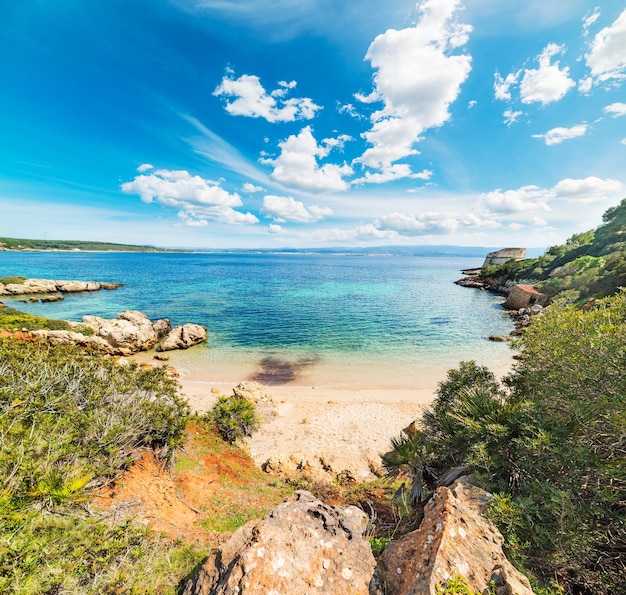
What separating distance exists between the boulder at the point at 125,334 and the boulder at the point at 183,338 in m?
1.53

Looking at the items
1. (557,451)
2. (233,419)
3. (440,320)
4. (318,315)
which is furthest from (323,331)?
(557,451)

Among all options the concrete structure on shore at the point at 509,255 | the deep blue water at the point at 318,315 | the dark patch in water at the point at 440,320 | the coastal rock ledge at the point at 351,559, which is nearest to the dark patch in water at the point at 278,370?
the deep blue water at the point at 318,315

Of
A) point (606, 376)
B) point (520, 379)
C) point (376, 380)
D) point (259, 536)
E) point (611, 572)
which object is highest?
point (606, 376)

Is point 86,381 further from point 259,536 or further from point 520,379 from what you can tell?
point 520,379

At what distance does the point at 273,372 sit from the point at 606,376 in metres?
21.4

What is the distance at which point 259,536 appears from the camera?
4480mm

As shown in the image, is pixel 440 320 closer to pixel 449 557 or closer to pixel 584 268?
pixel 584 268

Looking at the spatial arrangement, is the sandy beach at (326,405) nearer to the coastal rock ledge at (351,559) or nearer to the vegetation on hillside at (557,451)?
the vegetation on hillside at (557,451)

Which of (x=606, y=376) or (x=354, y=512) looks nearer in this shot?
(x=354, y=512)

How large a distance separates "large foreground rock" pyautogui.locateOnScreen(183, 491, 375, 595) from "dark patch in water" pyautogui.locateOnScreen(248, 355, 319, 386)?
17.9m

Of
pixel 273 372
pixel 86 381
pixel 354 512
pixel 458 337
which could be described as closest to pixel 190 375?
pixel 273 372

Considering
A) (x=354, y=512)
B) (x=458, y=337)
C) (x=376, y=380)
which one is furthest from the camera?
(x=458, y=337)

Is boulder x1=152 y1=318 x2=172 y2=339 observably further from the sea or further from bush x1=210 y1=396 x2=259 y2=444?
bush x1=210 y1=396 x2=259 y2=444

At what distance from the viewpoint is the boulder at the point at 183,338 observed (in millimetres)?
28891
